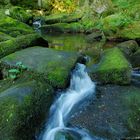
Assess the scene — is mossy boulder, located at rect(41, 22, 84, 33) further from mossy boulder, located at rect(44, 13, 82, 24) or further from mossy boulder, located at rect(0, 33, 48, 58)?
mossy boulder, located at rect(0, 33, 48, 58)

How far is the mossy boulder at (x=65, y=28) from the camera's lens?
54.2ft

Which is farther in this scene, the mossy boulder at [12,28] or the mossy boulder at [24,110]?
the mossy boulder at [12,28]

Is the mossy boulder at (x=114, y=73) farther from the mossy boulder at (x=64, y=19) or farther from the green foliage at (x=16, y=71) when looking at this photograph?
the mossy boulder at (x=64, y=19)

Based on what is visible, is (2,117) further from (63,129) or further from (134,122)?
(134,122)

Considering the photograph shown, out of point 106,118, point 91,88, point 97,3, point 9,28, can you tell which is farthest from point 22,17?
point 106,118

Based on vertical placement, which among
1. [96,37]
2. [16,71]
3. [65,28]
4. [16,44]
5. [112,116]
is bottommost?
[65,28]

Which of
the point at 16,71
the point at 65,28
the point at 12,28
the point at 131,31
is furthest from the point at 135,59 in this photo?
the point at 65,28

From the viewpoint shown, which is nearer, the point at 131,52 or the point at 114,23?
the point at 131,52

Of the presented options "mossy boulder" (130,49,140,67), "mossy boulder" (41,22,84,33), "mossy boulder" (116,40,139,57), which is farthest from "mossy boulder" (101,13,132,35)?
"mossy boulder" (130,49,140,67)

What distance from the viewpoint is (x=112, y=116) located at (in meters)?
5.34

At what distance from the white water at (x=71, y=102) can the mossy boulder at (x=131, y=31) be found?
5291 millimetres

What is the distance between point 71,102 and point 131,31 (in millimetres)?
7307

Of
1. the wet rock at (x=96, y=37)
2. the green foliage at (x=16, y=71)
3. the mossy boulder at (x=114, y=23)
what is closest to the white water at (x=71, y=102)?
the green foliage at (x=16, y=71)

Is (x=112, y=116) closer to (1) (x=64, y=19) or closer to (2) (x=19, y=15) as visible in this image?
(1) (x=64, y=19)
